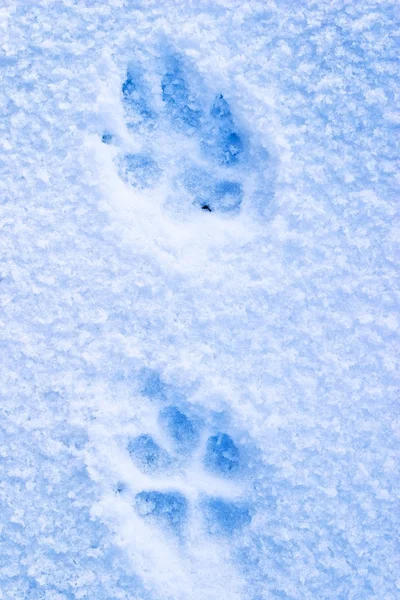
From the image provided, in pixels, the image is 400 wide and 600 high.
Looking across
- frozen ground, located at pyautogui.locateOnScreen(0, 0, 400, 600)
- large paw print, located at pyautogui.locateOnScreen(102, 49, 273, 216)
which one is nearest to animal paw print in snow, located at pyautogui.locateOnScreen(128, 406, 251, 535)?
frozen ground, located at pyautogui.locateOnScreen(0, 0, 400, 600)

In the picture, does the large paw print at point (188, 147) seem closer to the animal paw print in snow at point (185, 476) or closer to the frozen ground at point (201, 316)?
the frozen ground at point (201, 316)

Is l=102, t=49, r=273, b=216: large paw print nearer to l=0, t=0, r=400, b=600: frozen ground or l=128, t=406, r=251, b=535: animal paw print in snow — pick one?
l=0, t=0, r=400, b=600: frozen ground

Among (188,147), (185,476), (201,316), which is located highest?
(188,147)

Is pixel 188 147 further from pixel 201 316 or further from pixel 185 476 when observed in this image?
pixel 185 476

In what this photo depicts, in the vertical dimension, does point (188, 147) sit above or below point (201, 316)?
above

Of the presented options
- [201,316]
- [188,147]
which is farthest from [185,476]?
[188,147]

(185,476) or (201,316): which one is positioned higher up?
(201,316)
